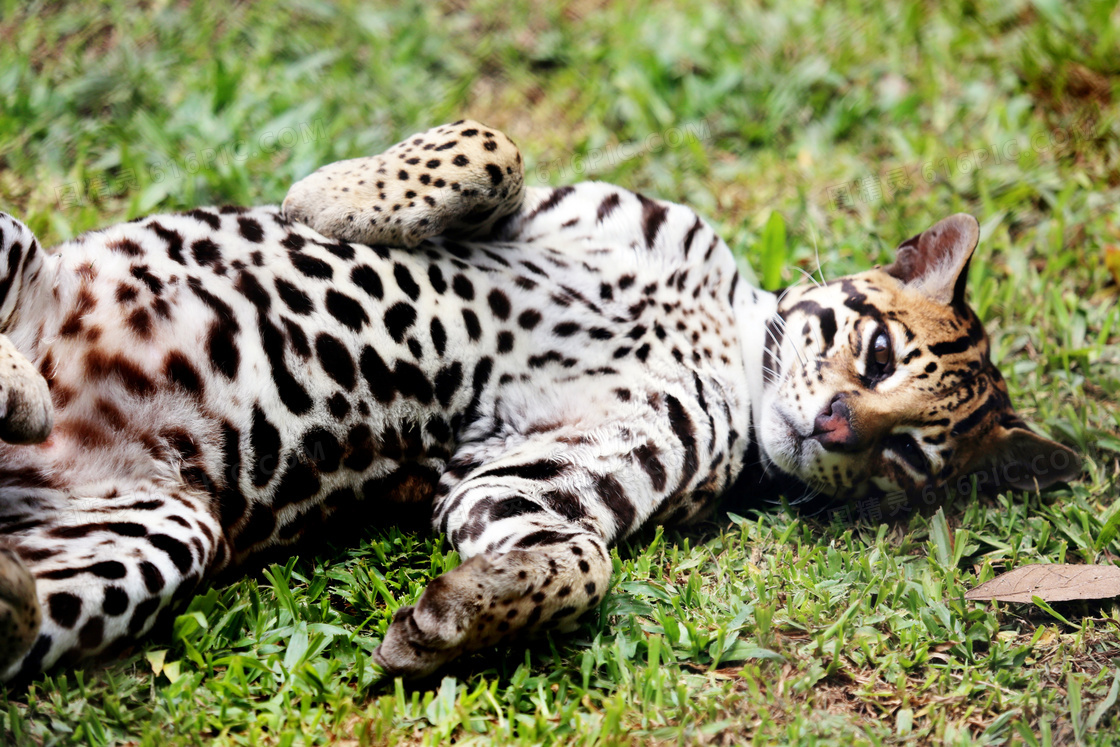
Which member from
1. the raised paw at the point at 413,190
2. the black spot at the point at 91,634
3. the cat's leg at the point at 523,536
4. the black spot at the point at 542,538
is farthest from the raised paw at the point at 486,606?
the raised paw at the point at 413,190

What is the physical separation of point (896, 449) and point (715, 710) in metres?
1.65

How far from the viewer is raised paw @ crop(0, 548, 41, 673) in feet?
9.25

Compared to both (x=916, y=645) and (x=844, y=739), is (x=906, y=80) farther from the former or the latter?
(x=844, y=739)

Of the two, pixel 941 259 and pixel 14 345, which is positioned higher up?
pixel 14 345

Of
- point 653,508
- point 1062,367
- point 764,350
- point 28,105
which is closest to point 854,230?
point 1062,367

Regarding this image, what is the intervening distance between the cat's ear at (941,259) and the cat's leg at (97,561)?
134 inches

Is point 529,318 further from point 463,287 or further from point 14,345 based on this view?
point 14,345

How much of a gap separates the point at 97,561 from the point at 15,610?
45 cm

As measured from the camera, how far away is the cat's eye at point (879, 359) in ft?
14.6

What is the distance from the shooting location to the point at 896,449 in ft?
14.6

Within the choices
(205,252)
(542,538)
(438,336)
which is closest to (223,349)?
(205,252)

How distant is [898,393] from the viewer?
4371 mm

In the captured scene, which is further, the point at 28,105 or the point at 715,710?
the point at 28,105

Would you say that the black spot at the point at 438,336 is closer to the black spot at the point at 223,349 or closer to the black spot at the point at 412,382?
the black spot at the point at 412,382
